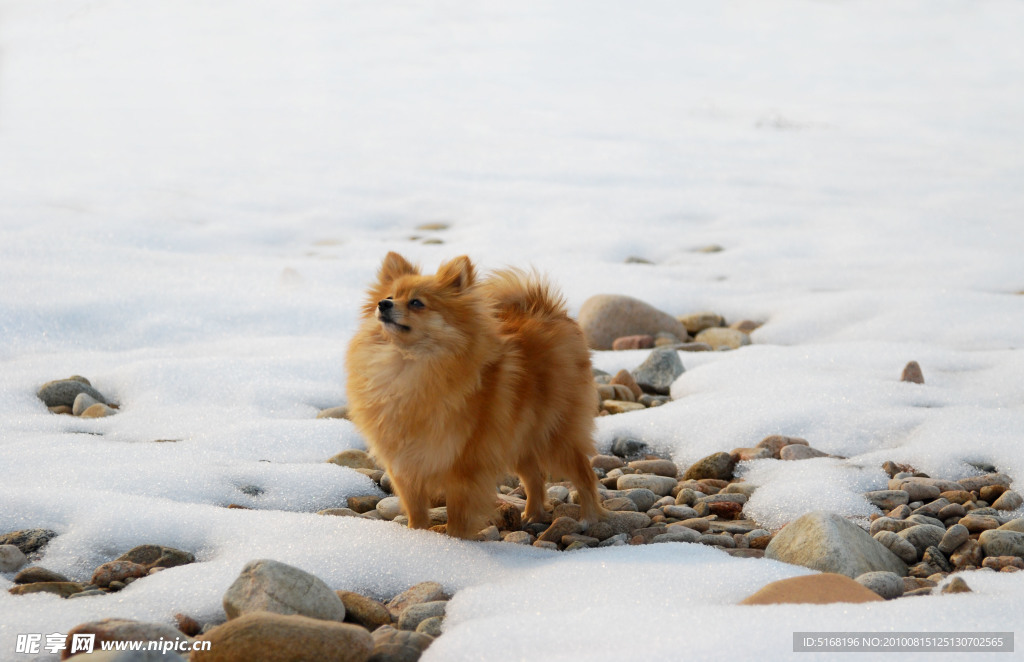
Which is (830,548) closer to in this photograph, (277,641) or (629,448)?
(629,448)

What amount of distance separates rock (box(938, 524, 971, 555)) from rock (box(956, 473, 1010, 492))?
0.77 metres

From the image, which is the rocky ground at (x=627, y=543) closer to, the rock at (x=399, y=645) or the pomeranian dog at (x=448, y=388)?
the rock at (x=399, y=645)

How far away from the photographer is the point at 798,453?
17.3 feet

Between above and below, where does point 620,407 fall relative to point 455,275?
below

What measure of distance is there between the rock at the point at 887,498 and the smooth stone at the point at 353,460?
272cm

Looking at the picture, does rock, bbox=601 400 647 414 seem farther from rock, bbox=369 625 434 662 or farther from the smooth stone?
rock, bbox=369 625 434 662

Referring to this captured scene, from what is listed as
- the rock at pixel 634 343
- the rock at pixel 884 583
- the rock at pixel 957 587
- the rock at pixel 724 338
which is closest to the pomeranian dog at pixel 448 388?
the rock at pixel 884 583

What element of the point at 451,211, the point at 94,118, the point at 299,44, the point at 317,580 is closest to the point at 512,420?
the point at 317,580

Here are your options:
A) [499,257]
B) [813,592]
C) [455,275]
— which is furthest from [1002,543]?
[499,257]

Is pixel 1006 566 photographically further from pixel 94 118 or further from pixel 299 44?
pixel 299 44

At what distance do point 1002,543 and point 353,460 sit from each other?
3340 millimetres

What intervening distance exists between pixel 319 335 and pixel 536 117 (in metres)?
10.5

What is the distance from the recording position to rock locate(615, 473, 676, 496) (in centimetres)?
514

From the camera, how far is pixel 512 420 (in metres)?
4.26
